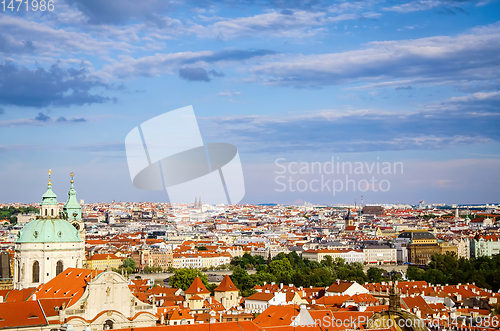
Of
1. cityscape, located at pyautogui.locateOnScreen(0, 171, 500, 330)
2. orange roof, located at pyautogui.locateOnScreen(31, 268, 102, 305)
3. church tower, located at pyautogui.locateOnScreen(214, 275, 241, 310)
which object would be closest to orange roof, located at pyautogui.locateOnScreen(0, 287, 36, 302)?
cityscape, located at pyautogui.locateOnScreen(0, 171, 500, 330)

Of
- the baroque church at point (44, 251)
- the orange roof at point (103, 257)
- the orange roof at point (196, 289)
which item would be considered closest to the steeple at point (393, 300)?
Answer: the baroque church at point (44, 251)

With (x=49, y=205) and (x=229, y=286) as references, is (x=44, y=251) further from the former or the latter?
(x=229, y=286)

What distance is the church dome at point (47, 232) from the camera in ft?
121

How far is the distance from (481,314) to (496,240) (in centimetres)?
6000

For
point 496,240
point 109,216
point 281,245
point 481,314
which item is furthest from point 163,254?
point 109,216

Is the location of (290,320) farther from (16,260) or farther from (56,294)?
(16,260)

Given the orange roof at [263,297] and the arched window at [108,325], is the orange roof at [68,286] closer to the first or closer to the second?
the arched window at [108,325]

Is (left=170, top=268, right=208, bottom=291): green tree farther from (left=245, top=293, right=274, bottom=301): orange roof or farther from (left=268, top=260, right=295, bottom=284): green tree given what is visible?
(left=245, top=293, right=274, bottom=301): orange roof

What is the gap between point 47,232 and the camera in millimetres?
37219

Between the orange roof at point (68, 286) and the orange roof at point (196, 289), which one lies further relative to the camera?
the orange roof at point (196, 289)

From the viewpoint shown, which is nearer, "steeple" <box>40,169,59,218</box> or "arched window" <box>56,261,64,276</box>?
"arched window" <box>56,261,64,276</box>

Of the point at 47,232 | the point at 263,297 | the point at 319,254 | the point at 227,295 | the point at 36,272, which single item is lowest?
the point at 227,295

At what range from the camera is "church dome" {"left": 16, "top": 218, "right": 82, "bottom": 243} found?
37.0m

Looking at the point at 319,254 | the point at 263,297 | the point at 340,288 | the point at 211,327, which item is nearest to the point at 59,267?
the point at 263,297
